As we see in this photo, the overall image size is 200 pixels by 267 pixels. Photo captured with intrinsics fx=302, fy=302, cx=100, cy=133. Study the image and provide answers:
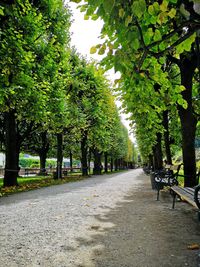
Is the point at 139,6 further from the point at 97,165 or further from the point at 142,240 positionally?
the point at 97,165

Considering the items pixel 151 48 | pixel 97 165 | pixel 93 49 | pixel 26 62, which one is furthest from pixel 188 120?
pixel 97 165

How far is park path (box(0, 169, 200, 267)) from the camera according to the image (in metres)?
4.08

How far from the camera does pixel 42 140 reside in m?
33.8

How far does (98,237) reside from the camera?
525 cm

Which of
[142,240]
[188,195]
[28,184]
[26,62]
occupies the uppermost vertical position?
[26,62]

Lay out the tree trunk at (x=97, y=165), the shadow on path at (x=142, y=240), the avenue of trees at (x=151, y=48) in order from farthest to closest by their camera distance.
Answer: the tree trunk at (x=97, y=165), the shadow on path at (x=142, y=240), the avenue of trees at (x=151, y=48)

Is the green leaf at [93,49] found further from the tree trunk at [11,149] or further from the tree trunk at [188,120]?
the tree trunk at [11,149]

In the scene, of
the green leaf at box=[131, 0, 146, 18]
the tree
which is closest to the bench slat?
the green leaf at box=[131, 0, 146, 18]

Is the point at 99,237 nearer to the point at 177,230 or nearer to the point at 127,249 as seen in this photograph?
the point at 127,249

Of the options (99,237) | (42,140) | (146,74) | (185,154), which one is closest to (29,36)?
(185,154)

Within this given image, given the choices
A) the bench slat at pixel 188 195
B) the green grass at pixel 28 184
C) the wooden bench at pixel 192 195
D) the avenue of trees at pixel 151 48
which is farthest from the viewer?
the green grass at pixel 28 184

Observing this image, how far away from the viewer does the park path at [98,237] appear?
4078mm

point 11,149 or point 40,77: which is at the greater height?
point 40,77

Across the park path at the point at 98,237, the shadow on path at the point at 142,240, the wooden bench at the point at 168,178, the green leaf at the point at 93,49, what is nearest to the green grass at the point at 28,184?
the park path at the point at 98,237
